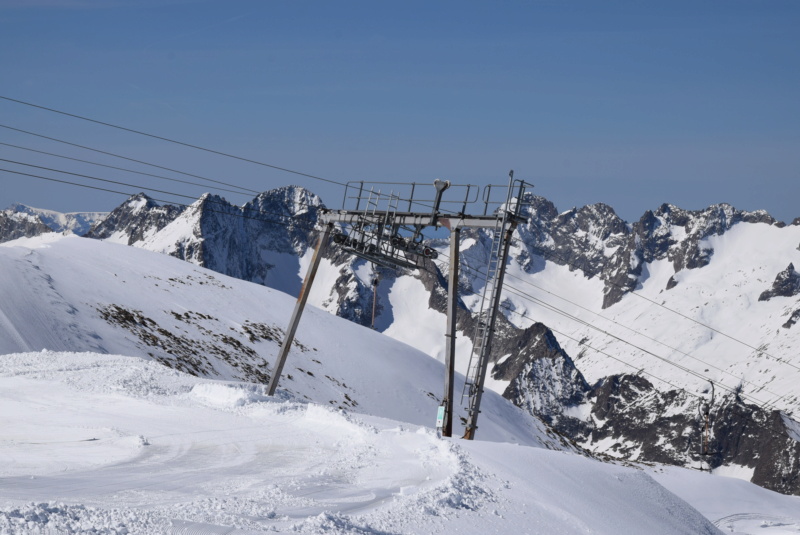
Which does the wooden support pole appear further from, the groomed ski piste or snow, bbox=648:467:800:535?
snow, bbox=648:467:800:535

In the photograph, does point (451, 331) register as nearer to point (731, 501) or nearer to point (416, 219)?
point (416, 219)

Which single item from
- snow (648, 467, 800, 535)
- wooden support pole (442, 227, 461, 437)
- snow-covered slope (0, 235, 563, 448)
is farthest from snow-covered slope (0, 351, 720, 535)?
snow (648, 467, 800, 535)

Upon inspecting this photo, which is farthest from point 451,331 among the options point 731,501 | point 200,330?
point 200,330

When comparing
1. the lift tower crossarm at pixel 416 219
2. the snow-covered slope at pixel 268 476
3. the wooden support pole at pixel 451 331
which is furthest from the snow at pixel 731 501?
the snow-covered slope at pixel 268 476

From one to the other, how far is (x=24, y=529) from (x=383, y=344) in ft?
184

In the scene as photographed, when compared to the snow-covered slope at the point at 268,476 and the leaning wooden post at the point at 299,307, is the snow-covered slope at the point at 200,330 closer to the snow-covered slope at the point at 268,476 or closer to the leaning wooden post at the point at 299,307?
the leaning wooden post at the point at 299,307

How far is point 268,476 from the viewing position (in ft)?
55.1

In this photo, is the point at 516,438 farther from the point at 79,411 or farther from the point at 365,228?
the point at 79,411

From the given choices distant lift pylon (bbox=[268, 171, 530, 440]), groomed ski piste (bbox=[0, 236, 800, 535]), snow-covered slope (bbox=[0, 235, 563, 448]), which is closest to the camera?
groomed ski piste (bbox=[0, 236, 800, 535])

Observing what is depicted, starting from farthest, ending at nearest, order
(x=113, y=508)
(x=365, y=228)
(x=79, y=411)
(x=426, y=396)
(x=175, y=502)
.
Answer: (x=426, y=396)
(x=365, y=228)
(x=79, y=411)
(x=175, y=502)
(x=113, y=508)

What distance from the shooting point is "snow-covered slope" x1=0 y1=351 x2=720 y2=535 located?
497 inches

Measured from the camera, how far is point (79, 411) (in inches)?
927

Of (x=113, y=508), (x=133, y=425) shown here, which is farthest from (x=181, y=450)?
(x=113, y=508)

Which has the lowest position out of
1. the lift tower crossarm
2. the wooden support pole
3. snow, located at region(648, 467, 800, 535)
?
snow, located at region(648, 467, 800, 535)
